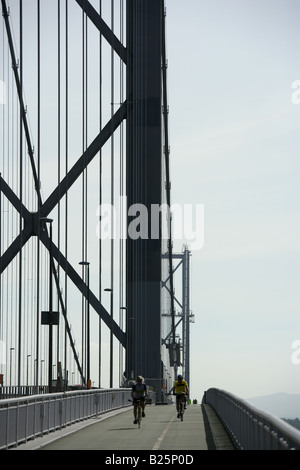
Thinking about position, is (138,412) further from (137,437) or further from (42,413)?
(42,413)

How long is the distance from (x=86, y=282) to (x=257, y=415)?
122 ft

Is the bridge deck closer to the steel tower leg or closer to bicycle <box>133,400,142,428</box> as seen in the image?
bicycle <box>133,400,142,428</box>

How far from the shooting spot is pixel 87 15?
52812 millimetres

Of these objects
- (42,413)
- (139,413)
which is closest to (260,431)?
(42,413)

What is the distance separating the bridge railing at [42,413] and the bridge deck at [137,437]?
23 cm

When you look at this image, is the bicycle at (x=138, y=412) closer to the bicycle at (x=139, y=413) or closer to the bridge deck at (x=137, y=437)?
the bicycle at (x=139, y=413)

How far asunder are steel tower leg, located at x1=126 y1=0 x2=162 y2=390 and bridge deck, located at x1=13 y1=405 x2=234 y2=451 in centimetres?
2821

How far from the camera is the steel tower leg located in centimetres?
5734

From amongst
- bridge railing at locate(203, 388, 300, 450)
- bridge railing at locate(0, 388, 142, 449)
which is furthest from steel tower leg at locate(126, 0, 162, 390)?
bridge railing at locate(203, 388, 300, 450)

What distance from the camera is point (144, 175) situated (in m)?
58.2

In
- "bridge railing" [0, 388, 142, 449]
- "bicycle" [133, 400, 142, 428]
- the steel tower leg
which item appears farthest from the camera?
the steel tower leg

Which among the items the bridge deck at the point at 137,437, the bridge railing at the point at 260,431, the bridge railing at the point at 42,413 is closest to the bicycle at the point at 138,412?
the bridge deck at the point at 137,437
